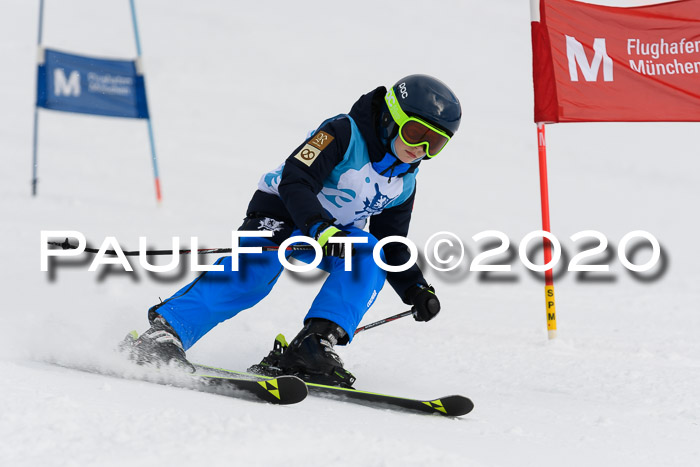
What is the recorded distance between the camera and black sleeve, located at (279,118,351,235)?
11.0 feet

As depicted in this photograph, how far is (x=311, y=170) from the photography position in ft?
11.4

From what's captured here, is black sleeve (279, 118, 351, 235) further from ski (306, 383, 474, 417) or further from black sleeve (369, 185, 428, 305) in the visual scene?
ski (306, 383, 474, 417)

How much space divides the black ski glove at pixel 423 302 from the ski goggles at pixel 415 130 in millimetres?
740

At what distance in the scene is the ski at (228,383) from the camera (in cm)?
272

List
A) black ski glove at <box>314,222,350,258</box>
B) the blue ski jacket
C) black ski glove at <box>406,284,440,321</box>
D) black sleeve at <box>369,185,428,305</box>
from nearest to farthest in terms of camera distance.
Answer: black ski glove at <box>314,222,350,258</box>, the blue ski jacket, black ski glove at <box>406,284,440,321</box>, black sleeve at <box>369,185,428,305</box>

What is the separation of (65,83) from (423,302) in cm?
812

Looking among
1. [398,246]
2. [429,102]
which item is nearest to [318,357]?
[398,246]

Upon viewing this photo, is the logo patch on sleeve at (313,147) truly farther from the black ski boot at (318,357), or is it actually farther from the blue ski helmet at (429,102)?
the black ski boot at (318,357)

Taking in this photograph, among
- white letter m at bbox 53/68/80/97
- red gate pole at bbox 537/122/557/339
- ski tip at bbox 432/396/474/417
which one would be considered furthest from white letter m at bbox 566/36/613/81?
white letter m at bbox 53/68/80/97

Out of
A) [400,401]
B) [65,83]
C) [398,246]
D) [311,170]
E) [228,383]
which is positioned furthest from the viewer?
[65,83]

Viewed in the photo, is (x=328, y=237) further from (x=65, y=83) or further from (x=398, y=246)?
(x=65, y=83)

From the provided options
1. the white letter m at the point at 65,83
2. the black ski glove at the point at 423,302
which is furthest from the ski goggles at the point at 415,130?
the white letter m at the point at 65,83

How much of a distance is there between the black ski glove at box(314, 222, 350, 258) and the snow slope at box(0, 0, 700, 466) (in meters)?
0.71

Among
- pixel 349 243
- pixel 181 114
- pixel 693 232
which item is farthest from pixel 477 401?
pixel 181 114
